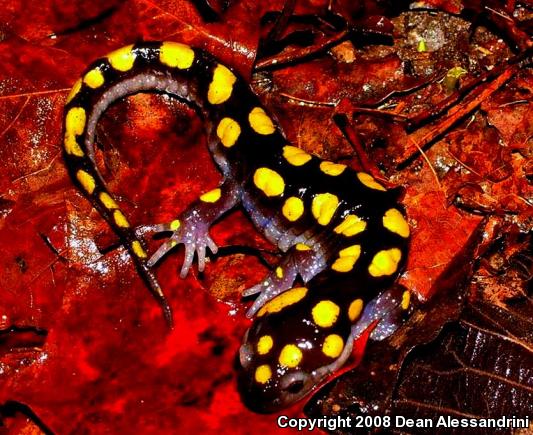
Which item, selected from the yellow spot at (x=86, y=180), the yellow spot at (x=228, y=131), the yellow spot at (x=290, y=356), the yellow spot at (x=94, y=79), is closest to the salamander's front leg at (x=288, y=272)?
the yellow spot at (x=290, y=356)

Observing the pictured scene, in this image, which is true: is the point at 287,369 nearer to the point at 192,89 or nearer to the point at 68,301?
the point at 68,301

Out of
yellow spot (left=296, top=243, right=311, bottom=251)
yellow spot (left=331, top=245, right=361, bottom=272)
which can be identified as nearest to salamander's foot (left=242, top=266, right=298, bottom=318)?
yellow spot (left=296, top=243, right=311, bottom=251)

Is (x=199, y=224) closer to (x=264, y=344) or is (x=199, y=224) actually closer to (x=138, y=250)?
(x=138, y=250)

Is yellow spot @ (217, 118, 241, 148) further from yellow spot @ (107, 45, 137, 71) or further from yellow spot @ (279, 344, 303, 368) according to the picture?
yellow spot @ (279, 344, 303, 368)

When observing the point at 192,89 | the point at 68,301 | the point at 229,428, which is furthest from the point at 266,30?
the point at 229,428

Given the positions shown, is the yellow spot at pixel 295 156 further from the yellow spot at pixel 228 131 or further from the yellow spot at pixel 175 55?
the yellow spot at pixel 175 55

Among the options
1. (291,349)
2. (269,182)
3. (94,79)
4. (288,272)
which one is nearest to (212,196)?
(269,182)
